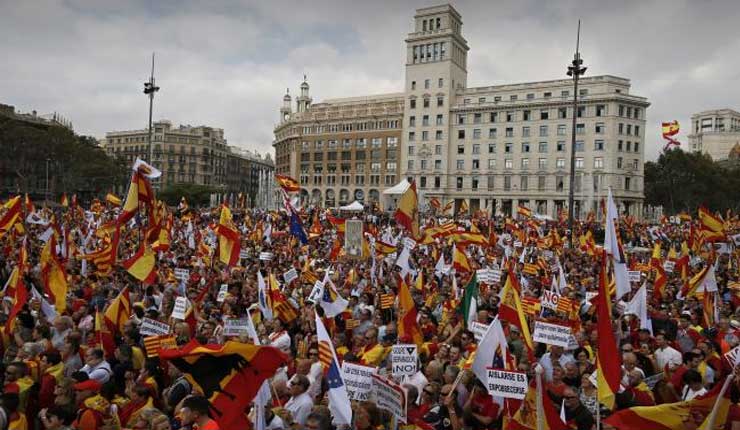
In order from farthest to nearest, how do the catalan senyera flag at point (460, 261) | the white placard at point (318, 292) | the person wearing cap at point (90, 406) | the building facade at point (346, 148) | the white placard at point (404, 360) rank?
the building facade at point (346, 148) < the catalan senyera flag at point (460, 261) < the white placard at point (318, 292) < the white placard at point (404, 360) < the person wearing cap at point (90, 406)

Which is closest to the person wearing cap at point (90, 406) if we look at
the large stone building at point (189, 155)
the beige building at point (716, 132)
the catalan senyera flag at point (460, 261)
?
the catalan senyera flag at point (460, 261)

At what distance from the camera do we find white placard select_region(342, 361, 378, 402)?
6324mm

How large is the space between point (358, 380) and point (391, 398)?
1.10 m

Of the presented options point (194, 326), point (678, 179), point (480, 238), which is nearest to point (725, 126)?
point (678, 179)

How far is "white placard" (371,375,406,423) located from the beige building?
159603mm

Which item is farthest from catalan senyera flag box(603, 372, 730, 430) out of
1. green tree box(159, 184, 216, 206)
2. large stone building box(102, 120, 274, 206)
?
large stone building box(102, 120, 274, 206)

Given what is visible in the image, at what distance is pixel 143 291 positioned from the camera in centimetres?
1348

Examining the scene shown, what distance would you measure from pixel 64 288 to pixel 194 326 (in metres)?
2.97

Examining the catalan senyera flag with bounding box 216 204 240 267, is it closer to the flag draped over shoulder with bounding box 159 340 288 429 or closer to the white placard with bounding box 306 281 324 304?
the white placard with bounding box 306 281 324 304

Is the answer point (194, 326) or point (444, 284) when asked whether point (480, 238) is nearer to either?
point (444, 284)

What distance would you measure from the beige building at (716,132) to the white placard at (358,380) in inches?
6259

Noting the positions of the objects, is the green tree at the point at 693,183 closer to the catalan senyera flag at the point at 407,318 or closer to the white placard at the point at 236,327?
the catalan senyera flag at the point at 407,318

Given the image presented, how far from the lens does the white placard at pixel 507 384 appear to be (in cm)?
577

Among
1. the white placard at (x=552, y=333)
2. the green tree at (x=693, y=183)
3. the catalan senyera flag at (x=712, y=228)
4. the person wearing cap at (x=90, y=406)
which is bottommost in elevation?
the person wearing cap at (x=90, y=406)
